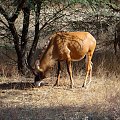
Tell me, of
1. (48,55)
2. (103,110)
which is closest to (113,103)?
(103,110)

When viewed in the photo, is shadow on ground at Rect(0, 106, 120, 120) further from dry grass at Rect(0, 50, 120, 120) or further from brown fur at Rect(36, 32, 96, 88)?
brown fur at Rect(36, 32, 96, 88)

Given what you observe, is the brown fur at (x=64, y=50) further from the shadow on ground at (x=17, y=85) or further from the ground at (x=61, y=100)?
the shadow on ground at (x=17, y=85)

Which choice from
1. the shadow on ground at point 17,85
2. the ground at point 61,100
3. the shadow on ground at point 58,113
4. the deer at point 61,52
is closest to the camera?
the shadow on ground at point 58,113

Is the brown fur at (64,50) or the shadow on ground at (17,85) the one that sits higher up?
the brown fur at (64,50)

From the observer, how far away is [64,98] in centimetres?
987

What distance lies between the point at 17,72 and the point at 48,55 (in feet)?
6.92

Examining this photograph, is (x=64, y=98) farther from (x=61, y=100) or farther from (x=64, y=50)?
(x=64, y=50)

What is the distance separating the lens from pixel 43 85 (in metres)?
11.3

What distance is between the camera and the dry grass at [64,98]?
309 inches

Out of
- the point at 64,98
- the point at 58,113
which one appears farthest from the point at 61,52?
the point at 58,113

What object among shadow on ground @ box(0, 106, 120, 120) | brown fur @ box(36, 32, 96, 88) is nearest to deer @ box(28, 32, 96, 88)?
brown fur @ box(36, 32, 96, 88)

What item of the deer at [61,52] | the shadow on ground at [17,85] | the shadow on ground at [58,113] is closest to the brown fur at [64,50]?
the deer at [61,52]

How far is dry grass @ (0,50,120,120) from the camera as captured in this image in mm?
7852

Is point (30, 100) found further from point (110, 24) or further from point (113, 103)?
point (110, 24)
